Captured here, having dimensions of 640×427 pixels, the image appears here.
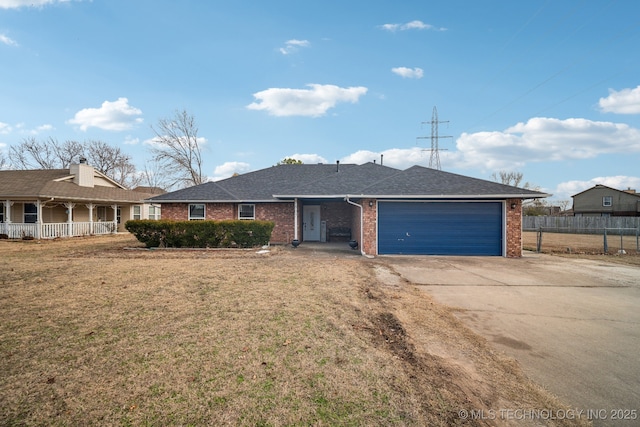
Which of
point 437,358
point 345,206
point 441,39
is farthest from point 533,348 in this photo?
point 441,39

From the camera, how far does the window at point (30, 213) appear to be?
2006 cm

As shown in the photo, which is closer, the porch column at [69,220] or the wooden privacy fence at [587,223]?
the porch column at [69,220]

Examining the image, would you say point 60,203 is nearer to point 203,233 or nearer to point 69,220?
point 69,220

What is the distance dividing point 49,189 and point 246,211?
13.2 meters

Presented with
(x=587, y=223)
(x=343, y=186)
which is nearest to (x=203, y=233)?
(x=343, y=186)

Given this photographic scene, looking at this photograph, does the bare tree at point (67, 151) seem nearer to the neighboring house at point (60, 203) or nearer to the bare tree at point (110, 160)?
the bare tree at point (110, 160)

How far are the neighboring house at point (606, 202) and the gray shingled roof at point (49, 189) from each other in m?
52.4

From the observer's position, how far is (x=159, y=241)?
570 inches

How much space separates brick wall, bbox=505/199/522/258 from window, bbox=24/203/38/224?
92.3ft

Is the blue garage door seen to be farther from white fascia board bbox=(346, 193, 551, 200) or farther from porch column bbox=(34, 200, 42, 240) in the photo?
porch column bbox=(34, 200, 42, 240)

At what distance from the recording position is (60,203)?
2017 centimetres

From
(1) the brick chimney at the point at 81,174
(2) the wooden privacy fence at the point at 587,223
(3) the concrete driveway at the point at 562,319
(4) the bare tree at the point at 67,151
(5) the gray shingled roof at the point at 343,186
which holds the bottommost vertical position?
(3) the concrete driveway at the point at 562,319

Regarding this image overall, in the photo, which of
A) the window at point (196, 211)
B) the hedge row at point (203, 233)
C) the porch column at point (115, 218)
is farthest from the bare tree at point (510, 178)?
the porch column at point (115, 218)

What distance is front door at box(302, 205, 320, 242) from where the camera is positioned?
1847cm
